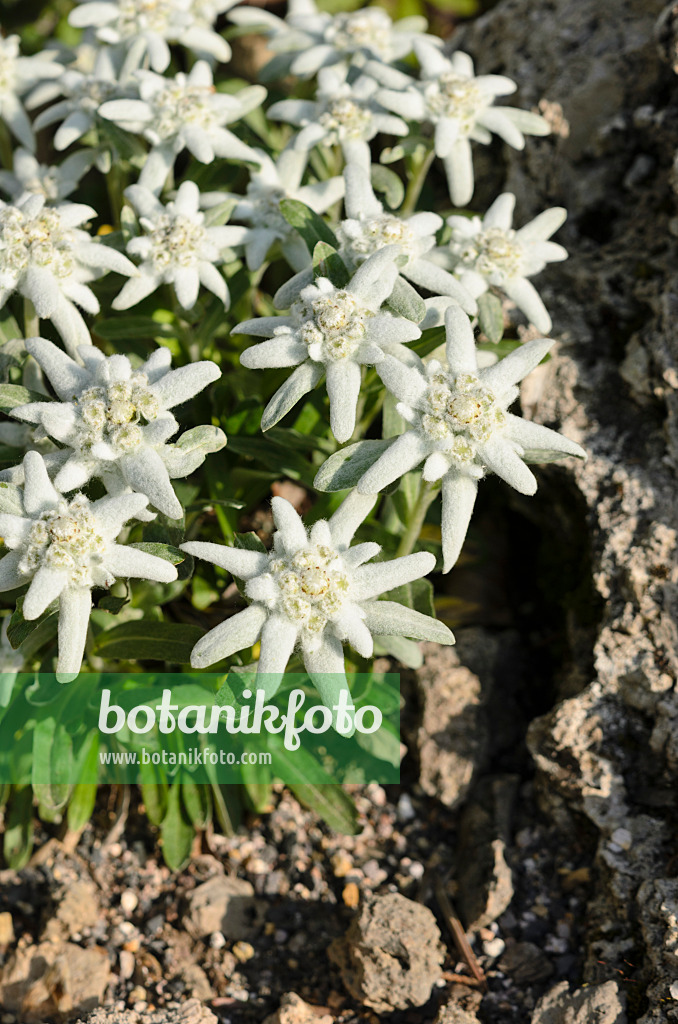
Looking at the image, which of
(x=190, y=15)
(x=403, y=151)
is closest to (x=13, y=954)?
Answer: (x=403, y=151)

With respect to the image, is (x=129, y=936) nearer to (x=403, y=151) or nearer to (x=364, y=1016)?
(x=364, y=1016)

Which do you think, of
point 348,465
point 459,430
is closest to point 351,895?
point 348,465

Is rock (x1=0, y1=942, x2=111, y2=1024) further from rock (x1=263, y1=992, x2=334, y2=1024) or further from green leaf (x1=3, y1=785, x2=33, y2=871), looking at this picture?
rock (x1=263, y1=992, x2=334, y2=1024)

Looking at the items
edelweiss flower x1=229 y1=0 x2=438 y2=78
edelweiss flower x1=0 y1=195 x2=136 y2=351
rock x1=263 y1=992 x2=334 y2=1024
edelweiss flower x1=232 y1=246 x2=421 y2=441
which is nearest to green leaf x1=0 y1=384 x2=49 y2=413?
edelweiss flower x1=0 y1=195 x2=136 y2=351

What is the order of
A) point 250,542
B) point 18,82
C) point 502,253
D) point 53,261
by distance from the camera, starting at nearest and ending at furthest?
point 250,542, point 53,261, point 502,253, point 18,82

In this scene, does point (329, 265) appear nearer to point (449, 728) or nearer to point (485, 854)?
point (449, 728)
